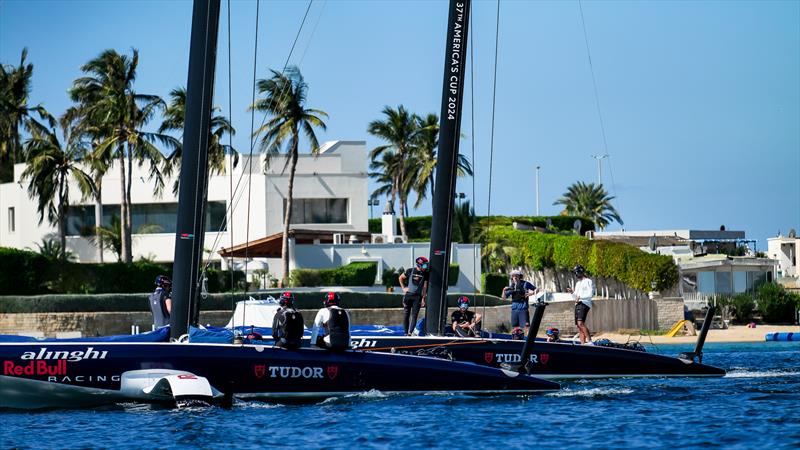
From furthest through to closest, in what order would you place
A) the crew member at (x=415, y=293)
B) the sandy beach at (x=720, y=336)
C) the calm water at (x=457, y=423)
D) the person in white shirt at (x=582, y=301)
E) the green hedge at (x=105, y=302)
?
the sandy beach at (x=720, y=336) → the green hedge at (x=105, y=302) → the person in white shirt at (x=582, y=301) → the crew member at (x=415, y=293) → the calm water at (x=457, y=423)

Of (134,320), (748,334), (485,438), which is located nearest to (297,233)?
(134,320)

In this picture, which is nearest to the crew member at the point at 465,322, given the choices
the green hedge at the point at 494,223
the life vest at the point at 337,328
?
the life vest at the point at 337,328

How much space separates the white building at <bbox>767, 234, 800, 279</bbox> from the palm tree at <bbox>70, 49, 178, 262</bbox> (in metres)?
44.3

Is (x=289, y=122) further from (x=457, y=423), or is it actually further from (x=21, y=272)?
(x=457, y=423)

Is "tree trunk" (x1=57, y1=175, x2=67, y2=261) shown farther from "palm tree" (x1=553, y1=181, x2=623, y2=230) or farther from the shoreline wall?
"palm tree" (x1=553, y1=181, x2=623, y2=230)

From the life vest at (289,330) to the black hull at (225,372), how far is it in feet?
0.52

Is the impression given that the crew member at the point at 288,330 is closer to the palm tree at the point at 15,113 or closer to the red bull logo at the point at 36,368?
the red bull logo at the point at 36,368

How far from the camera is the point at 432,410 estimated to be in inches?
776

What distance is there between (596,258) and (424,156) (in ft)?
77.2

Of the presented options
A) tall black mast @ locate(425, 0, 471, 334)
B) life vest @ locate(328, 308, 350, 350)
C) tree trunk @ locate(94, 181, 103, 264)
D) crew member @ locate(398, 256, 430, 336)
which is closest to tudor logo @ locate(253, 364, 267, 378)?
life vest @ locate(328, 308, 350, 350)

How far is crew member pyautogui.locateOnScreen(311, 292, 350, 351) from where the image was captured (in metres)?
20.5

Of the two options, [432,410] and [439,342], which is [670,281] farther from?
[432,410]

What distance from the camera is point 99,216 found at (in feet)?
210

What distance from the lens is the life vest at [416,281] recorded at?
2462 centimetres
